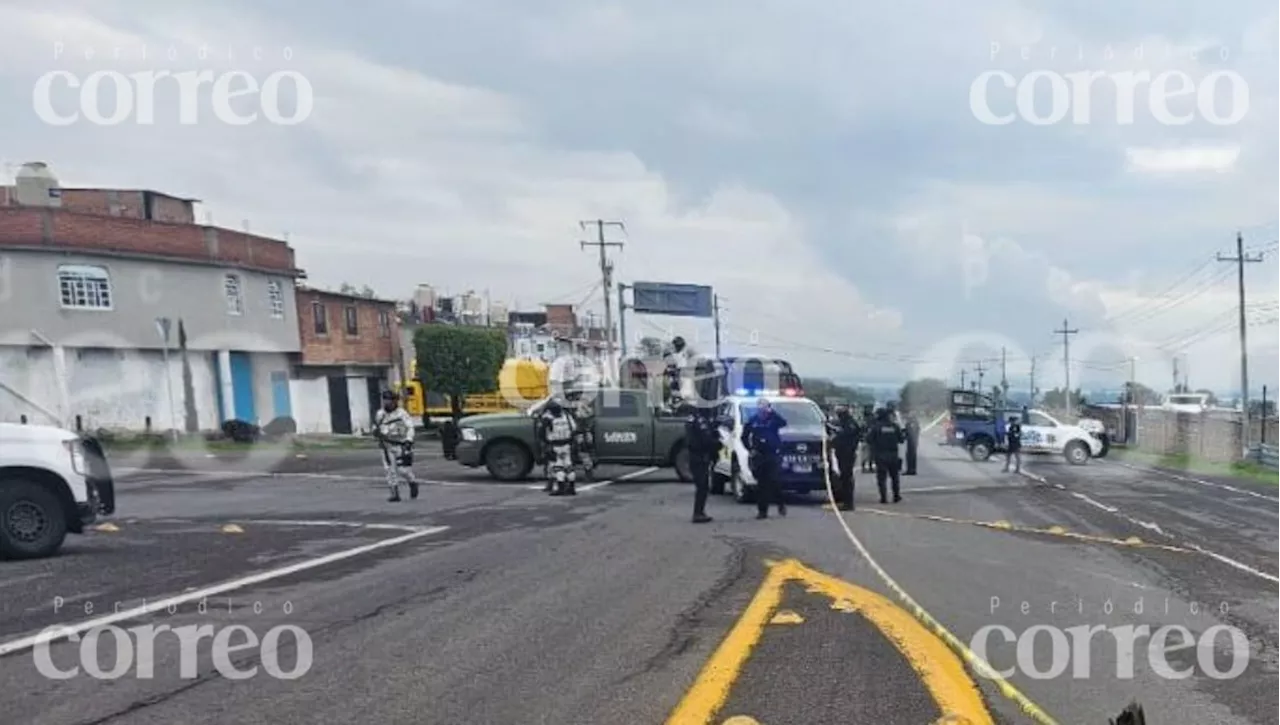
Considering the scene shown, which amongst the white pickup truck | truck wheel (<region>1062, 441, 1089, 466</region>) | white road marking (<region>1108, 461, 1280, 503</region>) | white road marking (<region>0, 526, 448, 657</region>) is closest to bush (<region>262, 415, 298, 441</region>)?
truck wheel (<region>1062, 441, 1089, 466</region>)

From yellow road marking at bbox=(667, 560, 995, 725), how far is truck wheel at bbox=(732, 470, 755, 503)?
8256 mm

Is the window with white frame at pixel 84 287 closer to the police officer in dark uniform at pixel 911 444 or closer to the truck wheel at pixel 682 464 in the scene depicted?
the truck wheel at pixel 682 464

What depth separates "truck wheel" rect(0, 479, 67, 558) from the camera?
34.9ft

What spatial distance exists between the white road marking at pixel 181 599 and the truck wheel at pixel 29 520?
267 centimetres

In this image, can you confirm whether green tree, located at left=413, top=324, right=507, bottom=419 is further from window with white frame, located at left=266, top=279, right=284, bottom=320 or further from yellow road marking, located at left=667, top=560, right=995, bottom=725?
yellow road marking, located at left=667, top=560, right=995, bottom=725

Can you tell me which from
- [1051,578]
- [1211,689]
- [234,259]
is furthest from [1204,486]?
[234,259]

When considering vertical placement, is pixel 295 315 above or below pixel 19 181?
below

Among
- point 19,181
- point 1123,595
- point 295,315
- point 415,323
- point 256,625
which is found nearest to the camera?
point 256,625

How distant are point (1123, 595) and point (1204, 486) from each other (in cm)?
1805

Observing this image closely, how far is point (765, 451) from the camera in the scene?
15773 mm

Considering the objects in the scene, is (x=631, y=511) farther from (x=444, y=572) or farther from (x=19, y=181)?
(x=19, y=181)

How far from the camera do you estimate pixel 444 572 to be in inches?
391

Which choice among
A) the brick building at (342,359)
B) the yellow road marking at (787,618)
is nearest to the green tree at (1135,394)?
the brick building at (342,359)

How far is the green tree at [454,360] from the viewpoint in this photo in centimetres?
4941
